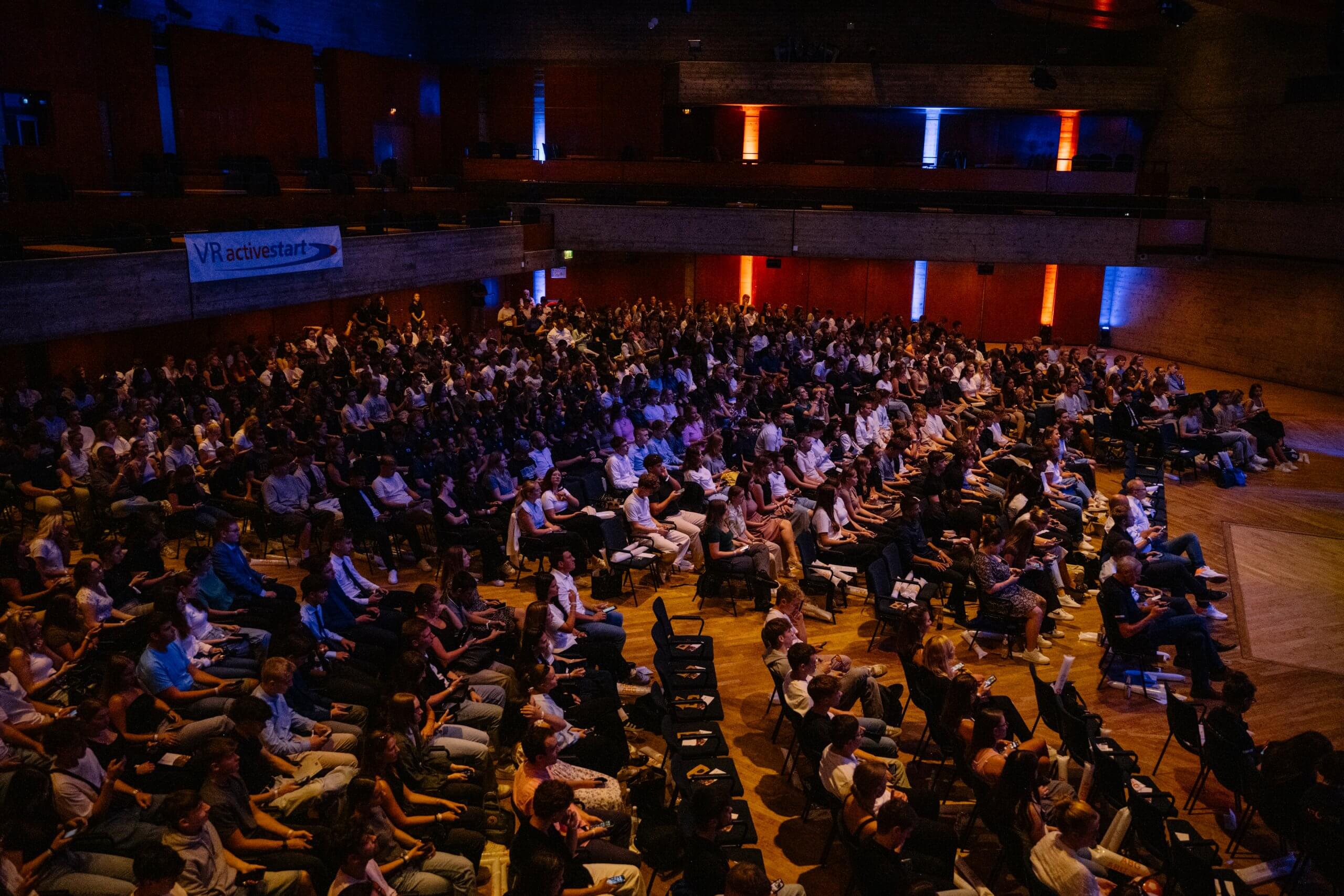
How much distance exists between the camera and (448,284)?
21703mm

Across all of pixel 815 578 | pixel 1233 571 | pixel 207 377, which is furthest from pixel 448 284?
pixel 1233 571

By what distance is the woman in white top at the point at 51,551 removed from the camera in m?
7.21

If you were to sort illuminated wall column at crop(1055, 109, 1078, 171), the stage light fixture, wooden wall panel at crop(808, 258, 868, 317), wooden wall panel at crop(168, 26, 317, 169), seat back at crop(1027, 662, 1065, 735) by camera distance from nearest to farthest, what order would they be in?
seat back at crop(1027, 662, 1065, 735), wooden wall panel at crop(168, 26, 317, 169), the stage light fixture, wooden wall panel at crop(808, 258, 868, 317), illuminated wall column at crop(1055, 109, 1078, 171)

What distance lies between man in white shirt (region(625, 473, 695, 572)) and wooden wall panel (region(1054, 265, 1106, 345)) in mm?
18750

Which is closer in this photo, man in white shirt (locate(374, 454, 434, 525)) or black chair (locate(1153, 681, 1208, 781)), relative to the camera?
black chair (locate(1153, 681, 1208, 781))

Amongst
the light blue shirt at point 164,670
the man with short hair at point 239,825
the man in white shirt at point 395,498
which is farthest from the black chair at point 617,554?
the man with short hair at point 239,825

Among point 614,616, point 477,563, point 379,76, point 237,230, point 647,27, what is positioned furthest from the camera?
point 647,27

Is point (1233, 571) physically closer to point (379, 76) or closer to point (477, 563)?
point (477, 563)

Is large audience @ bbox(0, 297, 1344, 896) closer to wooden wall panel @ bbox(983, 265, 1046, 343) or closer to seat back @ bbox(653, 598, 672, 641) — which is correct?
seat back @ bbox(653, 598, 672, 641)

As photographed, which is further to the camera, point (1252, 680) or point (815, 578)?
point (815, 578)

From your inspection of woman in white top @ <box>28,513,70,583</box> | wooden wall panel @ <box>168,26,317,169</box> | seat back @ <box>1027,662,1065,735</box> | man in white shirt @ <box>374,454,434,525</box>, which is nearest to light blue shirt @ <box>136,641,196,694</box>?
woman in white top @ <box>28,513,70,583</box>

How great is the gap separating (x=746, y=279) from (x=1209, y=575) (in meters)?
18.2

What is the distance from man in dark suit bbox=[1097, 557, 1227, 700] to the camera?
7543 mm

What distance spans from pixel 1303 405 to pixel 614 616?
16.5 meters
